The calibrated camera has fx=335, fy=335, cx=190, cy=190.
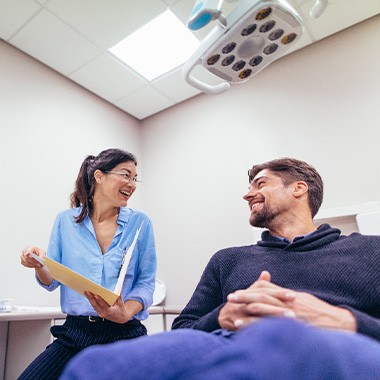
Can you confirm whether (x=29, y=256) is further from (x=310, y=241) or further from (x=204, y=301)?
(x=310, y=241)

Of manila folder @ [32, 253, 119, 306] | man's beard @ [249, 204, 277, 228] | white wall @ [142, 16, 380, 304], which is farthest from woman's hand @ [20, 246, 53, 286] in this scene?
white wall @ [142, 16, 380, 304]

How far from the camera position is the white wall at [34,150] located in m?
2.20

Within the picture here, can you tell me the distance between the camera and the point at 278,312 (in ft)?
2.36

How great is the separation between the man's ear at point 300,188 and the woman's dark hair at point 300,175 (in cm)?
2

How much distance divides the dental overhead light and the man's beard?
538mm

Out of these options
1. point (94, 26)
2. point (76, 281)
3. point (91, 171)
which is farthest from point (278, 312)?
point (94, 26)

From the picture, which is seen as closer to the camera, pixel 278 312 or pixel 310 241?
pixel 278 312

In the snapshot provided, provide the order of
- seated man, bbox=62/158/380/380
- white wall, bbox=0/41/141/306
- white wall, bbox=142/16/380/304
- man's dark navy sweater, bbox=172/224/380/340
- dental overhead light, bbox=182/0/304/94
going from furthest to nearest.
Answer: white wall, bbox=142/16/380/304 → white wall, bbox=0/41/141/306 → dental overhead light, bbox=182/0/304/94 → man's dark navy sweater, bbox=172/224/380/340 → seated man, bbox=62/158/380/380

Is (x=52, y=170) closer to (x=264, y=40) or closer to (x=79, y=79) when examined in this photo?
(x=79, y=79)

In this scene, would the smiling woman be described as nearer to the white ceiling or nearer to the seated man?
the seated man

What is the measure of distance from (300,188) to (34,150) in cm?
198

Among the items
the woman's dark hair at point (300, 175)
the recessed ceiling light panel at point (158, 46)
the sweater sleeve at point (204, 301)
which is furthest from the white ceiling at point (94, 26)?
the sweater sleeve at point (204, 301)

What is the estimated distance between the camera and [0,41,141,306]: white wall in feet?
7.22

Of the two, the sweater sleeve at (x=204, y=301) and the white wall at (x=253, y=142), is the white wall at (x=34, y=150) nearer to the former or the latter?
the white wall at (x=253, y=142)
